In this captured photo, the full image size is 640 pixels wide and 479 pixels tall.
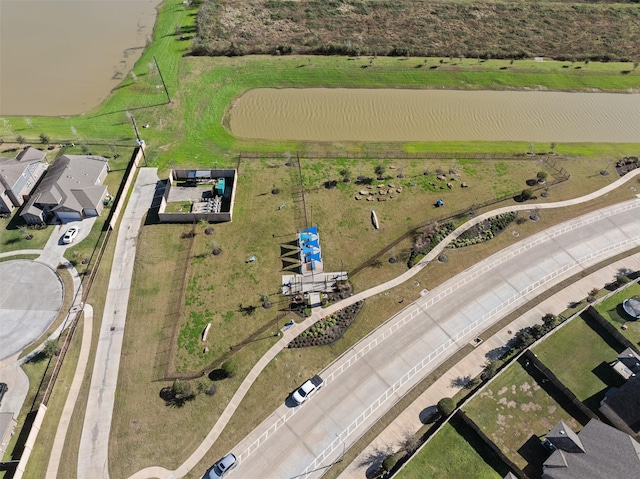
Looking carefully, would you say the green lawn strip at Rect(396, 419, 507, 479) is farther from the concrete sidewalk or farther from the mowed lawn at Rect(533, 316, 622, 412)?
the mowed lawn at Rect(533, 316, 622, 412)

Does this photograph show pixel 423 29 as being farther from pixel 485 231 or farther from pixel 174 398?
pixel 174 398

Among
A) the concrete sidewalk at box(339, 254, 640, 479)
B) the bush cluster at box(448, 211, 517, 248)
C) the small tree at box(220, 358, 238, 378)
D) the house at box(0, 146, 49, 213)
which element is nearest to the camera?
the concrete sidewalk at box(339, 254, 640, 479)

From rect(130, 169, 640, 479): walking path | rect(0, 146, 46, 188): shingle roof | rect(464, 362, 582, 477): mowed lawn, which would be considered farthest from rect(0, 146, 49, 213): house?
rect(464, 362, 582, 477): mowed lawn

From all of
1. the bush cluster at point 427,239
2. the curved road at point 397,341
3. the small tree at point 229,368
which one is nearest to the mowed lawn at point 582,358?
the curved road at point 397,341

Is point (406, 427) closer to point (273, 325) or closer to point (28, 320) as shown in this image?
point (273, 325)

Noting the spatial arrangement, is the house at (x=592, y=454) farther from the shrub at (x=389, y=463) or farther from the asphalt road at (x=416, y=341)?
the asphalt road at (x=416, y=341)
